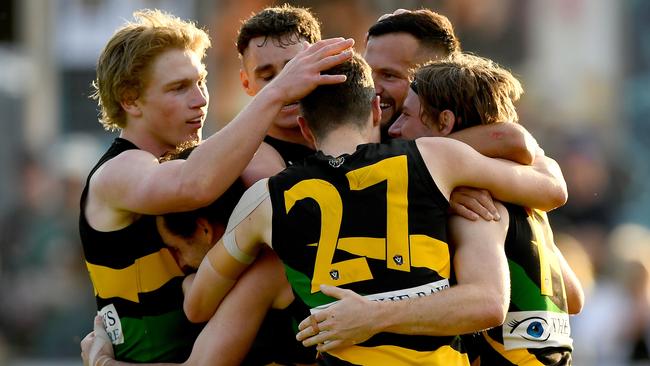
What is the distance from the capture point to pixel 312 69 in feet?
18.1

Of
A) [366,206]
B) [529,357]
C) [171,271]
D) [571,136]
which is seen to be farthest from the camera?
[571,136]

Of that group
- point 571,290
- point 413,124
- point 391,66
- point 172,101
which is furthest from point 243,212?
point 391,66

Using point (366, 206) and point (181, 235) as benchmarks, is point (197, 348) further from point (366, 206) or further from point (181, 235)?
point (366, 206)

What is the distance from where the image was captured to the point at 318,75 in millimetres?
5477

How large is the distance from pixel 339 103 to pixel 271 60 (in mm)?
1130

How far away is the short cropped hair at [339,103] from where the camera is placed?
547cm

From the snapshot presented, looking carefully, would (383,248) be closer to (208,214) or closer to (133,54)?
(208,214)

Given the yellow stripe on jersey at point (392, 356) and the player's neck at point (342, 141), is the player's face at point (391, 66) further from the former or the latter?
the yellow stripe on jersey at point (392, 356)

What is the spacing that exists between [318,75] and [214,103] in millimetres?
11183

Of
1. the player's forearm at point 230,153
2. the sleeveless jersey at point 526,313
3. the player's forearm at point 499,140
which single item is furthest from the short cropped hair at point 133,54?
the sleeveless jersey at point 526,313

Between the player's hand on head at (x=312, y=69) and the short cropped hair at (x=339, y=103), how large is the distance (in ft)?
0.14

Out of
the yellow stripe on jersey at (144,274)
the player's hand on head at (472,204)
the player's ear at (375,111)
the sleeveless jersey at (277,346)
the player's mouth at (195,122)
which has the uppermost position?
the player's ear at (375,111)

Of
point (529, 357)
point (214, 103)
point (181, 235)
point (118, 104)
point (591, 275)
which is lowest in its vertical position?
point (591, 275)

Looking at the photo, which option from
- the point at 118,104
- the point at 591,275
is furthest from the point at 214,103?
the point at 118,104
